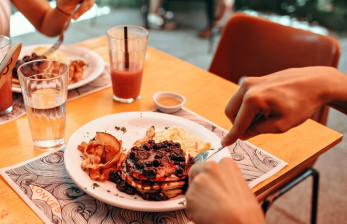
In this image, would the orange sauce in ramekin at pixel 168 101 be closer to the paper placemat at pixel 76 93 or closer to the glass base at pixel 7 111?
the paper placemat at pixel 76 93

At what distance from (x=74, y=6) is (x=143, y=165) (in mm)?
1069

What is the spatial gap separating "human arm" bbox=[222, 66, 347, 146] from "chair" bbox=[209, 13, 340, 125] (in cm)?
76

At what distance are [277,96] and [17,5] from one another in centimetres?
158

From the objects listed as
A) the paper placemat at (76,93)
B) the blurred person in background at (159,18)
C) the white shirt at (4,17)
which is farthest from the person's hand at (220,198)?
the blurred person in background at (159,18)

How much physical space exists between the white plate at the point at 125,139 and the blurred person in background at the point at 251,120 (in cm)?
15

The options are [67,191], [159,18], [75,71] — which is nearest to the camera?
[67,191]

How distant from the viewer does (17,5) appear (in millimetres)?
1881

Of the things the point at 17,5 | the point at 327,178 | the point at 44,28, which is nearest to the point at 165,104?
the point at 44,28

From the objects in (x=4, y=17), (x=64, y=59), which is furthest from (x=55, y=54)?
(x=4, y=17)

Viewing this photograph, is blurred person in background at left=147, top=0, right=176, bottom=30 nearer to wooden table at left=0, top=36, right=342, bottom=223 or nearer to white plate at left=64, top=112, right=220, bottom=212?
wooden table at left=0, top=36, right=342, bottom=223

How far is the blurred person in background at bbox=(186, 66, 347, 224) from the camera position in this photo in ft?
2.23

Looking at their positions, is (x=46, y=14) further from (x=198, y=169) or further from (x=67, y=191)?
(x=198, y=169)

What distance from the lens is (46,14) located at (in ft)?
5.97

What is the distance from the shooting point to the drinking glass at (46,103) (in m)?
1.06
